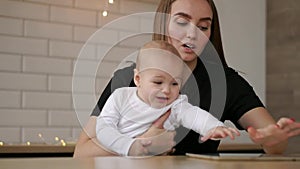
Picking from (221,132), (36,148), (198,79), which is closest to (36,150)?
(36,148)

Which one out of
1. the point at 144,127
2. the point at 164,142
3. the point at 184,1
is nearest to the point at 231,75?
the point at 184,1

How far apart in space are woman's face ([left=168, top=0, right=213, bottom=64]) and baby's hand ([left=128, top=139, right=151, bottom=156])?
335 millimetres

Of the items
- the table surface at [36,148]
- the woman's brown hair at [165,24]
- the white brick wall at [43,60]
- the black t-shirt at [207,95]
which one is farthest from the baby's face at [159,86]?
the white brick wall at [43,60]

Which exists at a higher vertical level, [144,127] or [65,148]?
[144,127]

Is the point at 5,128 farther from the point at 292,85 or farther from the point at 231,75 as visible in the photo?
the point at 292,85

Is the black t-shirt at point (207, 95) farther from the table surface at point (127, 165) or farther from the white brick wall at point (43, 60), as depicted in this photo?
the white brick wall at point (43, 60)

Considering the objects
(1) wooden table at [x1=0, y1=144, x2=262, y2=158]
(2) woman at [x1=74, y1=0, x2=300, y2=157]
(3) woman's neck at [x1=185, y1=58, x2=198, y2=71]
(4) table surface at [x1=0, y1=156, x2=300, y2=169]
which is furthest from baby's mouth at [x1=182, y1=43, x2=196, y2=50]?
(1) wooden table at [x1=0, y1=144, x2=262, y2=158]

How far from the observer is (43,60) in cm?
195

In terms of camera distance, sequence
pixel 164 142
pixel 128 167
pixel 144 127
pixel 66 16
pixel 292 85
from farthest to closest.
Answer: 1. pixel 292 85
2. pixel 66 16
3. pixel 144 127
4. pixel 164 142
5. pixel 128 167

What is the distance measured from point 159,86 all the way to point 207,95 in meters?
0.39

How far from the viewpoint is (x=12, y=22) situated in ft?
6.22

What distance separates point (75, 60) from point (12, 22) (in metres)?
0.30

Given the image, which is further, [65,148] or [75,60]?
[75,60]

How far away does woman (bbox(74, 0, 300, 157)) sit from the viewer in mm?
1129
